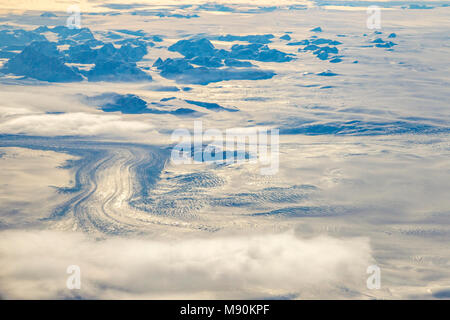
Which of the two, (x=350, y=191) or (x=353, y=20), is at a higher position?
(x=353, y=20)

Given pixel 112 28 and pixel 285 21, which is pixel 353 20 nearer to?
pixel 285 21

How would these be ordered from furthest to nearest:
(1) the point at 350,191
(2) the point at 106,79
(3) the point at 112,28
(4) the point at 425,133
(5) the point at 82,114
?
(3) the point at 112,28, (2) the point at 106,79, (5) the point at 82,114, (4) the point at 425,133, (1) the point at 350,191

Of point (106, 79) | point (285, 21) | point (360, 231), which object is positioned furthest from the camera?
point (285, 21)

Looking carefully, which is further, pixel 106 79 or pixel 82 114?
pixel 106 79

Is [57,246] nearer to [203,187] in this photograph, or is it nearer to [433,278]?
[203,187]

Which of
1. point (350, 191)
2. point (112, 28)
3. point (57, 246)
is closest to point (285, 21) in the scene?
point (112, 28)

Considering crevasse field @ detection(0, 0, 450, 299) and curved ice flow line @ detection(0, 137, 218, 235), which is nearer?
crevasse field @ detection(0, 0, 450, 299)

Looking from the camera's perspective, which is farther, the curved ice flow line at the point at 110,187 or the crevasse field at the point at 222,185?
the curved ice flow line at the point at 110,187
